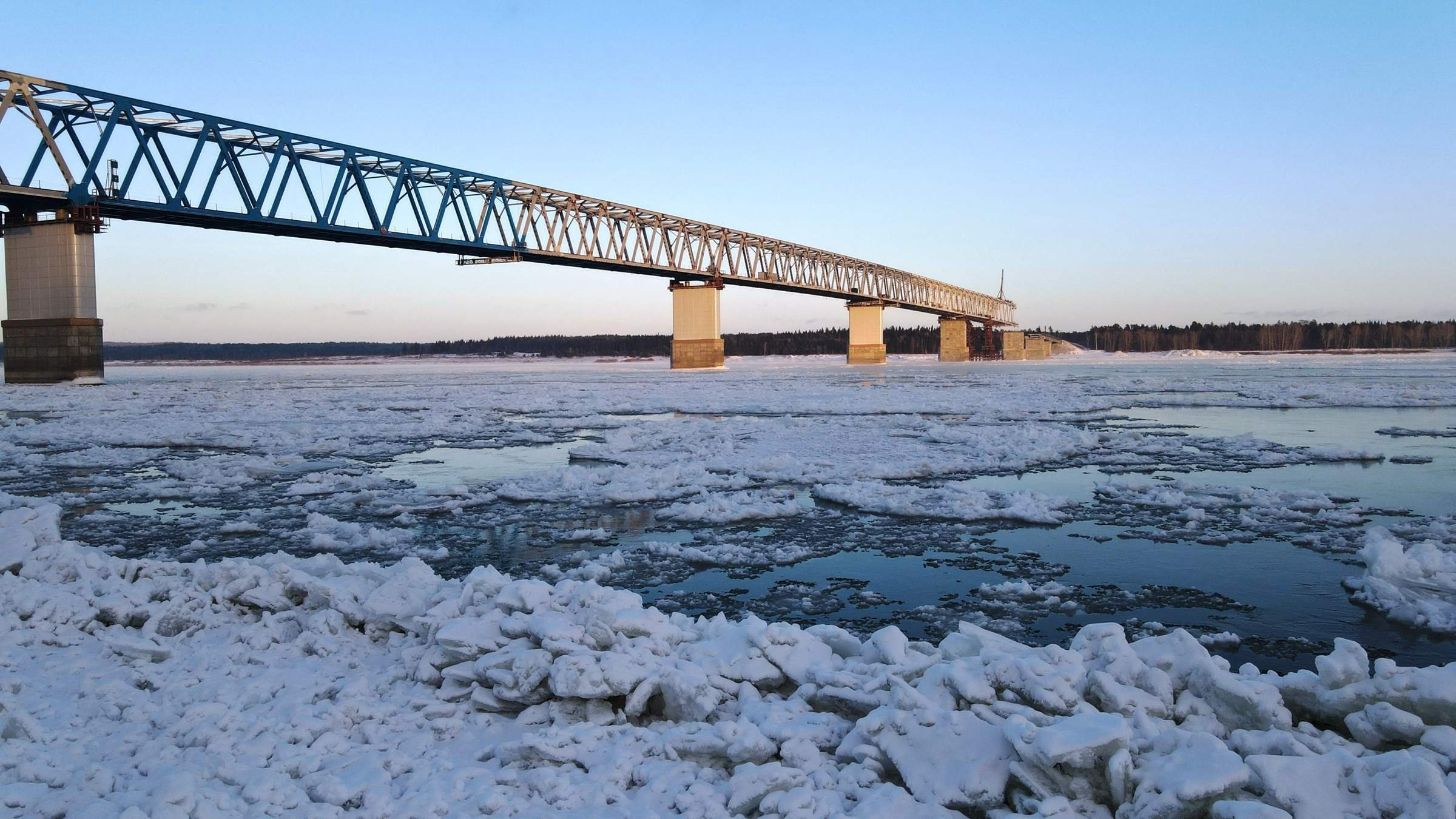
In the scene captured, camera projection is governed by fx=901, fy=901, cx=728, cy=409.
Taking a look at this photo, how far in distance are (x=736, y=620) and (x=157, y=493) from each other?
29.1 feet

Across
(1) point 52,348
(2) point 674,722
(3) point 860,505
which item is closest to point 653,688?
(2) point 674,722

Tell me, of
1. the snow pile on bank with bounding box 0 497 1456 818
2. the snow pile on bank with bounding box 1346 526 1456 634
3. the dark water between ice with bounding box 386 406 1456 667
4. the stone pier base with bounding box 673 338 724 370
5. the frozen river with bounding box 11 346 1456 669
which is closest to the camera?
the snow pile on bank with bounding box 0 497 1456 818

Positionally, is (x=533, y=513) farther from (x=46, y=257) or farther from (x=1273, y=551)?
(x=46, y=257)

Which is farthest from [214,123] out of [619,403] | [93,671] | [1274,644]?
[1274,644]

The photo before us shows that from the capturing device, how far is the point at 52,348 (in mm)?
37656

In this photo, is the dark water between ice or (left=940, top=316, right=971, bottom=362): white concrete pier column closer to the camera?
the dark water between ice

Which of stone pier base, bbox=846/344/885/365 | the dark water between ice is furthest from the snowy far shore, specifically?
stone pier base, bbox=846/344/885/365

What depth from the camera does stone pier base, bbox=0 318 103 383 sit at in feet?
123

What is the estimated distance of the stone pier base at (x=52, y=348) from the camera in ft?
123

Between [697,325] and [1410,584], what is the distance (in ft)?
225

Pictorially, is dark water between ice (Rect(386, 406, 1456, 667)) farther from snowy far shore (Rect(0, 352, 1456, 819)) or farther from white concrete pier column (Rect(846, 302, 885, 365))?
white concrete pier column (Rect(846, 302, 885, 365))

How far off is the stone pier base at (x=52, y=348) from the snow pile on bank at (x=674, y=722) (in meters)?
40.0

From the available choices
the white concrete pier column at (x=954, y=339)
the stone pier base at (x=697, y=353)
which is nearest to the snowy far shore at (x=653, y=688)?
the stone pier base at (x=697, y=353)

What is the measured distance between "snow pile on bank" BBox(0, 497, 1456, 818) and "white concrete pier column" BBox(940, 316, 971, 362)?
124m
